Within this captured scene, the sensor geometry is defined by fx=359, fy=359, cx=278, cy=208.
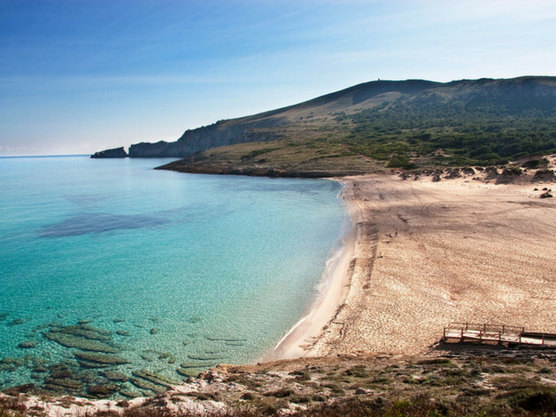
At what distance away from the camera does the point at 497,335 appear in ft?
38.0

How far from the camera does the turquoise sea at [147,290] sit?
12.1 metres

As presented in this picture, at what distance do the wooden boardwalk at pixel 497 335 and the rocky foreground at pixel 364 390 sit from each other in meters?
0.46

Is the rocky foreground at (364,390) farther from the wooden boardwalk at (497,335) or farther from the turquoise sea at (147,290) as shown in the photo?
the turquoise sea at (147,290)

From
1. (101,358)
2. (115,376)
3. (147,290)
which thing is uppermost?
(147,290)

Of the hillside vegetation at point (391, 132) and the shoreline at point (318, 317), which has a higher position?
the hillside vegetation at point (391, 132)

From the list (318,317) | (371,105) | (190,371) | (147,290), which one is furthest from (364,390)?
(371,105)

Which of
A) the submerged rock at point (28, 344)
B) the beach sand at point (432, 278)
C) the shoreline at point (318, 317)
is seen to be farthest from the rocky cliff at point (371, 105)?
the submerged rock at point (28, 344)

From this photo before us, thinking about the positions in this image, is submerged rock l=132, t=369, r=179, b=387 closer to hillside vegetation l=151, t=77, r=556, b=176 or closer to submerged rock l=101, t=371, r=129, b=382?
submerged rock l=101, t=371, r=129, b=382

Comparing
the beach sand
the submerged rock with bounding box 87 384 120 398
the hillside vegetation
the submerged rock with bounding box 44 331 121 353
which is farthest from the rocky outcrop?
the submerged rock with bounding box 87 384 120 398

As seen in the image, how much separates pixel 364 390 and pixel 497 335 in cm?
590

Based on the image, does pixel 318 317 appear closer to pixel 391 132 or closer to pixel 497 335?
pixel 497 335

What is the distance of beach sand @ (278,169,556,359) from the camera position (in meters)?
13.2

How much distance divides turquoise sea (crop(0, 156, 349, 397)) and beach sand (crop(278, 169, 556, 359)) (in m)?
1.73

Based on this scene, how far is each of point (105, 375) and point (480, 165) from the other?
5929 centimetres
